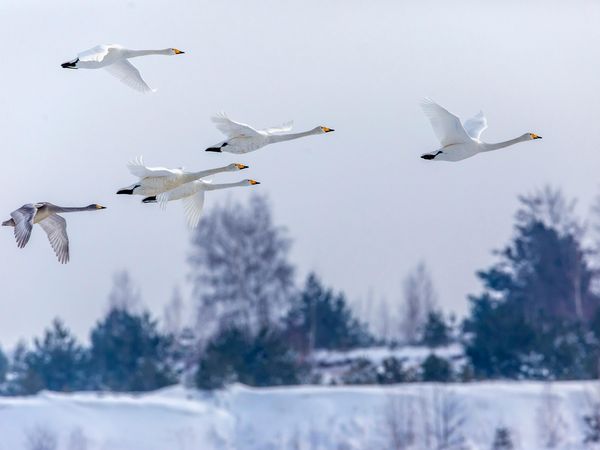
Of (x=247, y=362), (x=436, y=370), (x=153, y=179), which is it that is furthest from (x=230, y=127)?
(x=247, y=362)

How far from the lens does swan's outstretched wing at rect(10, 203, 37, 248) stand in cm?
2284

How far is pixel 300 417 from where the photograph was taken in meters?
58.5

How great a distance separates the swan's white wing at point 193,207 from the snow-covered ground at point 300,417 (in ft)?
91.9

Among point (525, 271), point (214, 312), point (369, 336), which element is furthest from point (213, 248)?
point (525, 271)

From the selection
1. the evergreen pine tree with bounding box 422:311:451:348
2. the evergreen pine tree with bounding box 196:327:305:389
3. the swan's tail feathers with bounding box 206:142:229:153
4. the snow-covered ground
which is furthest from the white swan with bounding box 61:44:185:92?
the evergreen pine tree with bounding box 422:311:451:348

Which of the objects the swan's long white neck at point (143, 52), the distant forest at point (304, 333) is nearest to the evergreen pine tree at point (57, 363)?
the distant forest at point (304, 333)

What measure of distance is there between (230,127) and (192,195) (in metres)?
1.84

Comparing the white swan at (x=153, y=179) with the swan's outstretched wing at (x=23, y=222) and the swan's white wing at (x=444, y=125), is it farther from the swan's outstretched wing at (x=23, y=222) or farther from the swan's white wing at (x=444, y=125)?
the swan's white wing at (x=444, y=125)

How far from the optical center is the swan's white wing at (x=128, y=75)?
2691 centimetres

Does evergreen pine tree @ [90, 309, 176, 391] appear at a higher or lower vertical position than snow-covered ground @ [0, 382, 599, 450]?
higher

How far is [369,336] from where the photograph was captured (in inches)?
2692

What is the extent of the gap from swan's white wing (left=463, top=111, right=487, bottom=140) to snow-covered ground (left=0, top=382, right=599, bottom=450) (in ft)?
90.9

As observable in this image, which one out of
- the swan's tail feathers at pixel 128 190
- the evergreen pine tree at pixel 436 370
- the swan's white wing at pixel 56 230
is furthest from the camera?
the evergreen pine tree at pixel 436 370

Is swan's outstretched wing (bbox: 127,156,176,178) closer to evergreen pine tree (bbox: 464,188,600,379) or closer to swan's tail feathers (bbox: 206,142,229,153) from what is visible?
swan's tail feathers (bbox: 206,142,229,153)
